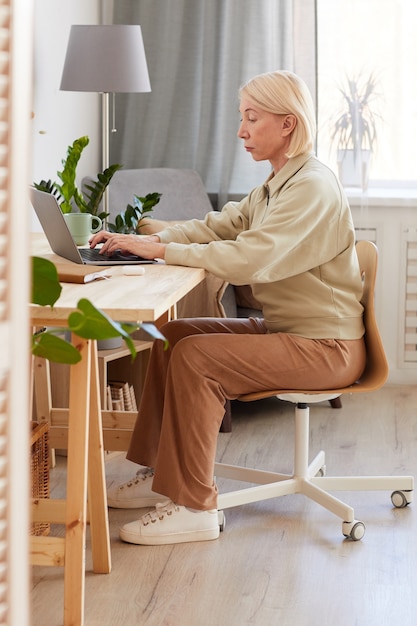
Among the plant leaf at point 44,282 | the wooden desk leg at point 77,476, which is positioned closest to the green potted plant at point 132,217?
the wooden desk leg at point 77,476

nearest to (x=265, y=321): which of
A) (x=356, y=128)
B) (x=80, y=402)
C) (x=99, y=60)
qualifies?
(x=80, y=402)

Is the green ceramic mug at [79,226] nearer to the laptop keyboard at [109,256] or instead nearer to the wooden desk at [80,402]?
the laptop keyboard at [109,256]

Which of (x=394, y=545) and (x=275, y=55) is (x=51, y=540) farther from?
(x=275, y=55)

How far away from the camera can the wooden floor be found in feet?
6.79

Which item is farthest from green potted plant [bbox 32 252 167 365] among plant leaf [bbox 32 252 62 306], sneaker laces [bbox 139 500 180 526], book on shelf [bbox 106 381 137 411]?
book on shelf [bbox 106 381 137 411]

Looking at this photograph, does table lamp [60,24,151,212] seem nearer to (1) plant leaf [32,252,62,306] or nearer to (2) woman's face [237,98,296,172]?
(2) woman's face [237,98,296,172]

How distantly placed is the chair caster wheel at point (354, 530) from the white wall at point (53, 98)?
1612mm

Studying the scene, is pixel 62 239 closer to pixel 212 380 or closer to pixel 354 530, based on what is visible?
pixel 212 380

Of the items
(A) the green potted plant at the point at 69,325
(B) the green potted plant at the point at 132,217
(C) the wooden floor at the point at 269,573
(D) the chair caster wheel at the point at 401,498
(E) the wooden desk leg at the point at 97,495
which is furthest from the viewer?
(B) the green potted plant at the point at 132,217

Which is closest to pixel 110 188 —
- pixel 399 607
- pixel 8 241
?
pixel 399 607

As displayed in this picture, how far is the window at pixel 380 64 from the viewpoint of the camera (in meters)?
4.13

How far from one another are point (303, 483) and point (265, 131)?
0.96 m

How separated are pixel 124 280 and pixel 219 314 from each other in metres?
1.29

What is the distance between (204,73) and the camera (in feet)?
14.0
